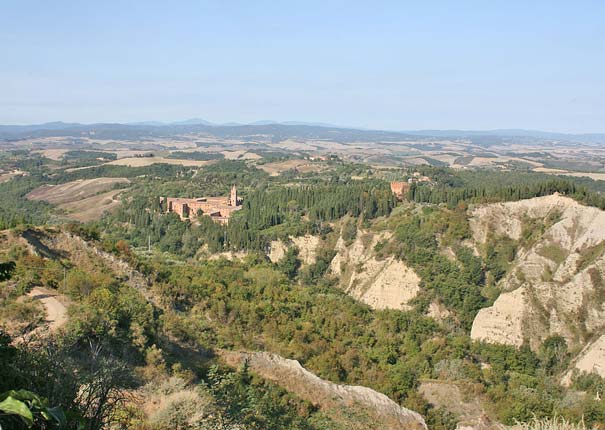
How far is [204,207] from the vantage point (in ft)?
274

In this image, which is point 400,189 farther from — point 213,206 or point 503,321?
point 503,321

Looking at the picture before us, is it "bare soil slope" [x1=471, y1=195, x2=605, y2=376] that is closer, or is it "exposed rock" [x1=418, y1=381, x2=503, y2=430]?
"exposed rock" [x1=418, y1=381, x2=503, y2=430]

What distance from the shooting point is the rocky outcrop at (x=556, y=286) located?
4103 cm

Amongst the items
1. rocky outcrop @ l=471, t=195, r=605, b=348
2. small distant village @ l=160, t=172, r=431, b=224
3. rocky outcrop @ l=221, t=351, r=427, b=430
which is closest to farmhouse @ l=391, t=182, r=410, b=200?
small distant village @ l=160, t=172, r=431, b=224

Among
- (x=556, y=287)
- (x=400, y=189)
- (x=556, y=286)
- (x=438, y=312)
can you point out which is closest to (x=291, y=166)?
(x=400, y=189)

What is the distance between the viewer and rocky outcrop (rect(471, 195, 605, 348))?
41031mm

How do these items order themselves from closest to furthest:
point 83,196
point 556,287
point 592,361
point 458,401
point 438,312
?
point 458,401 → point 592,361 → point 556,287 → point 438,312 → point 83,196

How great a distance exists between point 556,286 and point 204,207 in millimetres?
53638

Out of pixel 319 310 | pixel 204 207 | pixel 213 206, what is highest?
pixel 213 206

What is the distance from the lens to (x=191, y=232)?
73.3 metres

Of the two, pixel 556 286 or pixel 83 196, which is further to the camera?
pixel 83 196

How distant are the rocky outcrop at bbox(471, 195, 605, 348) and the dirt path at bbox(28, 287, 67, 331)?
32.8 m

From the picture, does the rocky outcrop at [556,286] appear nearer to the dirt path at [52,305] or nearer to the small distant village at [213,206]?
the small distant village at [213,206]

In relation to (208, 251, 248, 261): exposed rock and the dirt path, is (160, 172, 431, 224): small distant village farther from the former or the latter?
the dirt path
